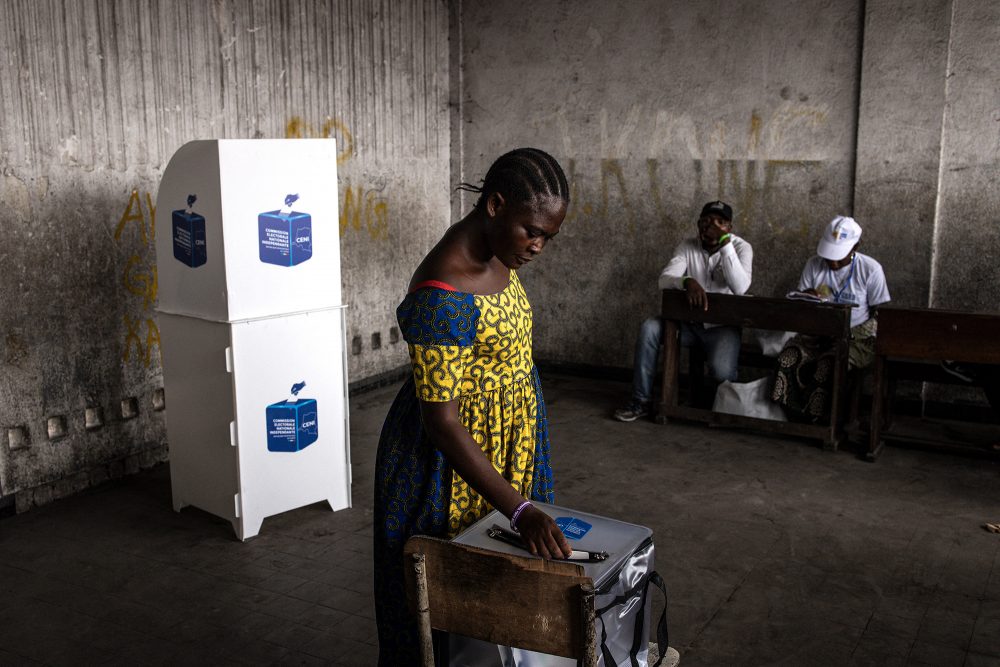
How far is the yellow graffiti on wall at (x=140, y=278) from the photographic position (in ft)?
16.9

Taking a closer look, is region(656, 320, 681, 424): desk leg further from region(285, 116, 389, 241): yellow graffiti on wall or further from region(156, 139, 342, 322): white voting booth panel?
region(156, 139, 342, 322): white voting booth panel

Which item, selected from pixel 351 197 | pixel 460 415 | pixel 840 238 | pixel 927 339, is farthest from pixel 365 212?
pixel 460 415

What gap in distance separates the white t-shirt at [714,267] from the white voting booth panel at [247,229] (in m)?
2.84

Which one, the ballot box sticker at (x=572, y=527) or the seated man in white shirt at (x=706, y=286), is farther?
the seated man in white shirt at (x=706, y=286)

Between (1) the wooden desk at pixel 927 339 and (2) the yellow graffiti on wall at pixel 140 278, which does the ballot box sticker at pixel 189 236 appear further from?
(1) the wooden desk at pixel 927 339

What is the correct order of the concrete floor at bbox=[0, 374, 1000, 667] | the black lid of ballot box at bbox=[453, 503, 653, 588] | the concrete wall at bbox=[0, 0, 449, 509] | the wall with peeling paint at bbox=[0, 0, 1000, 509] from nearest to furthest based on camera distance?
the black lid of ballot box at bbox=[453, 503, 653, 588]
the concrete floor at bbox=[0, 374, 1000, 667]
the concrete wall at bbox=[0, 0, 449, 509]
the wall with peeling paint at bbox=[0, 0, 1000, 509]

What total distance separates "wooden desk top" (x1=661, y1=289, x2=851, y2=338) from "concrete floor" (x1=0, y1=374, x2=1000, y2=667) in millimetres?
830

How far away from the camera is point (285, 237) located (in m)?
4.33

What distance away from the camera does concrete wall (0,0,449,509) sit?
461cm

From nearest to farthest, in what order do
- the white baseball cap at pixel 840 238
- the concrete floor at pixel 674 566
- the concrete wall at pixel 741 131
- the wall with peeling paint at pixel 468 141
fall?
the concrete floor at pixel 674 566 < the wall with peeling paint at pixel 468 141 < the white baseball cap at pixel 840 238 < the concrete wall at pixel 741 131

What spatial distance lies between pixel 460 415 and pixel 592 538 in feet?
1.45

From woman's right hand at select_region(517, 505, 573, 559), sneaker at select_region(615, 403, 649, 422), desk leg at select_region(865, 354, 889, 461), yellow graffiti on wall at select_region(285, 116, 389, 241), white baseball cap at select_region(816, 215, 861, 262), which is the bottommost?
sneaker at select_region(615, 403, 649, 422)

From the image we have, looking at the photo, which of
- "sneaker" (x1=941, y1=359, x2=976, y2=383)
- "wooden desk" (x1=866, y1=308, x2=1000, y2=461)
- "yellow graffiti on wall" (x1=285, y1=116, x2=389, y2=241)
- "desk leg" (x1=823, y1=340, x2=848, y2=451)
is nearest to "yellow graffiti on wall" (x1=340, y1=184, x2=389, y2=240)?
"yellow graffiti on wall" (x1=285, y1=116, x2=389, y2=241)

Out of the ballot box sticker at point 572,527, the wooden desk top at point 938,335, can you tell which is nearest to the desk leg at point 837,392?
the wooden desk top at point 938,335
